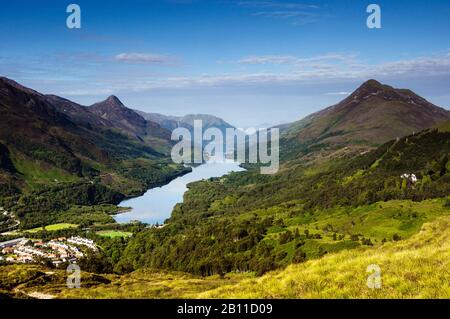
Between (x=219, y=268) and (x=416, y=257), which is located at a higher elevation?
(x=416, y=257)

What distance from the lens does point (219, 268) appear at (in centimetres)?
16550

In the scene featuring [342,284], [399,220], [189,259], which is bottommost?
[189,259]

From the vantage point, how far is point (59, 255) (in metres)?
200

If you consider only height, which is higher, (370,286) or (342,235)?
(370,286)

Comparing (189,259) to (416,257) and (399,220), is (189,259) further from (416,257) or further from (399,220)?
(416,257)

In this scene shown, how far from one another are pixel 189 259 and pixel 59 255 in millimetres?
60406
